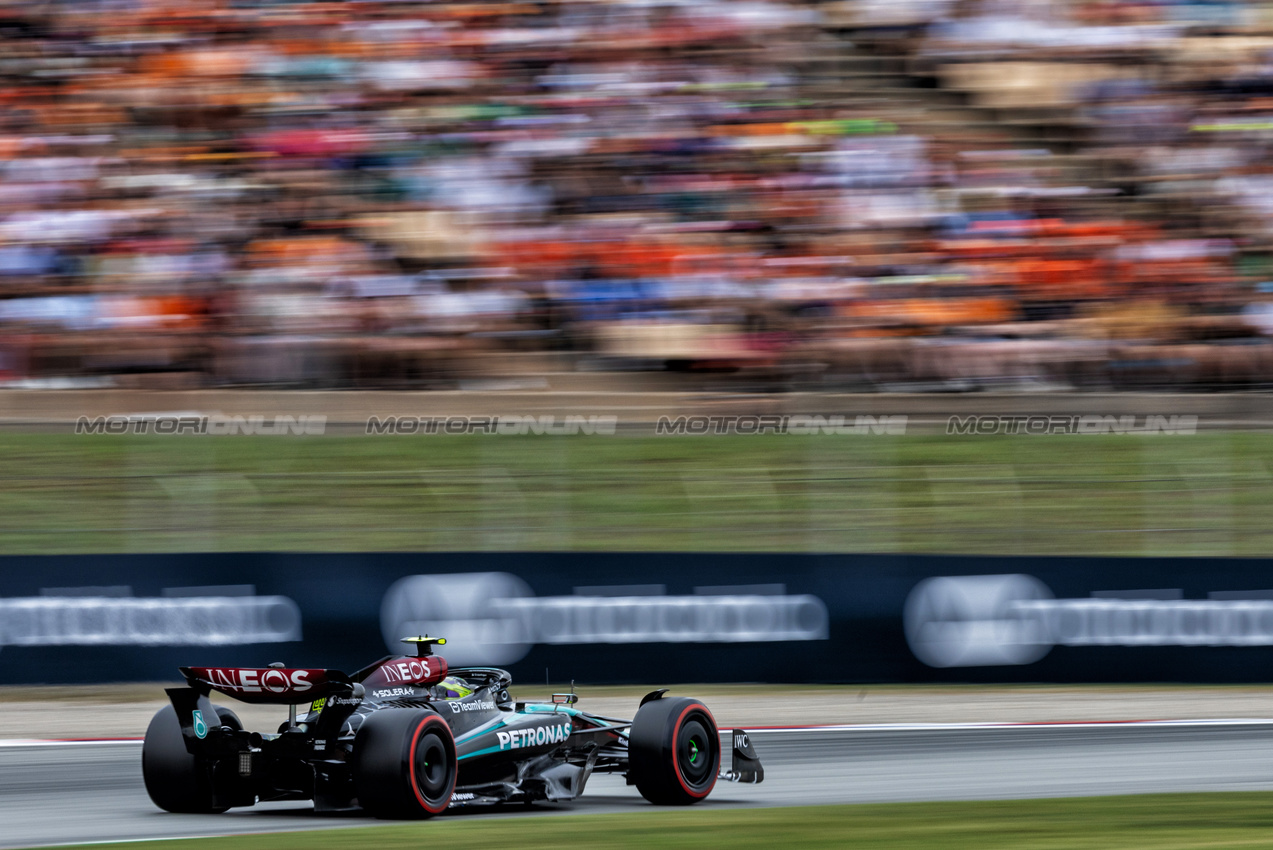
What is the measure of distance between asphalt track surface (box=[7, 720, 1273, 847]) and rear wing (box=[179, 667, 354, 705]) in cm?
51

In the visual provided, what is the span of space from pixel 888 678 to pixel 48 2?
1030cm

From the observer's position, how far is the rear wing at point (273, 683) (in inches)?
233

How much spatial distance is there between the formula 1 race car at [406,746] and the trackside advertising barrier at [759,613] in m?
4.23

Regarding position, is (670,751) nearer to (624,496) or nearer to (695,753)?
(695,753)

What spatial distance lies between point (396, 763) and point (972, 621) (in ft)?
21.1

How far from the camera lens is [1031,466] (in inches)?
474

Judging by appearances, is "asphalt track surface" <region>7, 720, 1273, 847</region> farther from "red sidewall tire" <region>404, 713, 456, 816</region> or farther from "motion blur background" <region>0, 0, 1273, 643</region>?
"motion blur background" <region>0, 0, 1273, 643</region>

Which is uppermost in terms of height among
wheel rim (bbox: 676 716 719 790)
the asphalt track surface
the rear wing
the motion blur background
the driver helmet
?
the motion blur background

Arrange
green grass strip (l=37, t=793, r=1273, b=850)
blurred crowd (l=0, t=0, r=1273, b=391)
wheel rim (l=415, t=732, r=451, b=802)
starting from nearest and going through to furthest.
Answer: green grass strip (l=37, t=793, r=1273, b=850) < wheel rim (l=415, t=732, r=451, b=802) < blurred crowd (l=0, t=0, r=1273, b=391)

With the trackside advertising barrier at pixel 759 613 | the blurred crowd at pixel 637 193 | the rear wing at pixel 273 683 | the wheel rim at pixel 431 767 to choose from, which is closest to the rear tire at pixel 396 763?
the wheel rim at pixel 431 767

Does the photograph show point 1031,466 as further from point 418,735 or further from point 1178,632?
point 418,735

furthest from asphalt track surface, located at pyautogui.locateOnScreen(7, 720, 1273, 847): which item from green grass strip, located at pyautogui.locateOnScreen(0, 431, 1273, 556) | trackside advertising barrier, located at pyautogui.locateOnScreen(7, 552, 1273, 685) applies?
green grass strip, located at pyautogui.locateOnScreen(0, 431, 1273, 556)

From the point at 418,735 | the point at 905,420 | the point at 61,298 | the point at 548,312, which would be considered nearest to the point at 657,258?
the point at 548,312

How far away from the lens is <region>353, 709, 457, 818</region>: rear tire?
589cm
